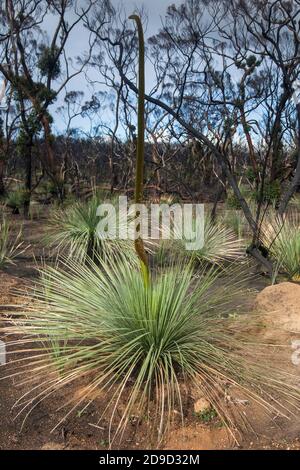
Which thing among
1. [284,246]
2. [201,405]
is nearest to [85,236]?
[284,246]

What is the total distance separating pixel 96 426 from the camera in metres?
2.25

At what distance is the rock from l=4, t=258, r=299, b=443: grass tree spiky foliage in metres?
0.04

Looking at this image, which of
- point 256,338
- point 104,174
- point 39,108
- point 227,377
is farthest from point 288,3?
point 104,174

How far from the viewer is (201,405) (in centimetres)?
235

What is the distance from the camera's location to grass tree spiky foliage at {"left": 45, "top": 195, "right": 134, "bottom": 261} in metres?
6.28

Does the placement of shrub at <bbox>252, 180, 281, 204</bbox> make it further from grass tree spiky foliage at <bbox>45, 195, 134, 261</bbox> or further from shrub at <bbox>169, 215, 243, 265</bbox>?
grass tree spiky foliage at <bbox>45, 195, 134, 261</bbox>

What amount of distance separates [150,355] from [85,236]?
13.6 feet

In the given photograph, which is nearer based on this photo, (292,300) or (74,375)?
(74,375)

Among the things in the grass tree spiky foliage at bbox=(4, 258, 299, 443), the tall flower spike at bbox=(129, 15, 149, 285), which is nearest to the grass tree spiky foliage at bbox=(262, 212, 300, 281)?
the grass tree spiky foliage at bbox=(4, 258, 299, 443)

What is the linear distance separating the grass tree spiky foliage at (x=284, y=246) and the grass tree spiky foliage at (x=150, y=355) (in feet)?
8.00
